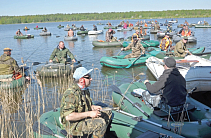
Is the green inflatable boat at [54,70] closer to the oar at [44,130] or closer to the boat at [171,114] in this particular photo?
the boat at [171,114]

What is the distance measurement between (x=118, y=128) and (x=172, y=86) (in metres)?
1.31

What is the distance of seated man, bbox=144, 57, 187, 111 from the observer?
4078 millimetres

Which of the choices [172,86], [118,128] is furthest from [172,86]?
[118,128]

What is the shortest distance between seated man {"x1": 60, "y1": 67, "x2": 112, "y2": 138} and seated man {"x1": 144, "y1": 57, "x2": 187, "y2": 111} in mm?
1460

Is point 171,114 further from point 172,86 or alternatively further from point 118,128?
point 118,128

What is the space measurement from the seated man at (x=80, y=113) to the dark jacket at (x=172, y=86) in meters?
1.46

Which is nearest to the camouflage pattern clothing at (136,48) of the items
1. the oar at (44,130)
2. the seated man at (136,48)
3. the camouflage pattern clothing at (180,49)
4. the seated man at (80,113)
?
the seated man at (136,48)

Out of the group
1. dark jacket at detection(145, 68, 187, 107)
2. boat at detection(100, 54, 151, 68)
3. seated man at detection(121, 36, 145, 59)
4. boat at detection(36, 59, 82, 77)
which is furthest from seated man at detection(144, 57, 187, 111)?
seated man at detection(121, 36, 145, 59)

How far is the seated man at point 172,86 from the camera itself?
4.08 metres

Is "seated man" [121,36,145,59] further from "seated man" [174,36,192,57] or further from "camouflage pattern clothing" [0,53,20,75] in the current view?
"camouflage pattern clothing" [0,53,20,75]

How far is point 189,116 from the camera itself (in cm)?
450

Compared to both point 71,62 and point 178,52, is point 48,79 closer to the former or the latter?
point 71,62

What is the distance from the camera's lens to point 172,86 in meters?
4.09

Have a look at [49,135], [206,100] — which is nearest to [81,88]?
[49,135]
